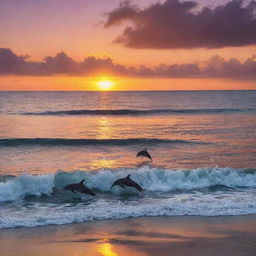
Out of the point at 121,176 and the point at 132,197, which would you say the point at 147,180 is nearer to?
the point at 121,176

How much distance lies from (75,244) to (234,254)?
409 centimetres

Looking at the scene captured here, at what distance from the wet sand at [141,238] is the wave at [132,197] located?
691 mm

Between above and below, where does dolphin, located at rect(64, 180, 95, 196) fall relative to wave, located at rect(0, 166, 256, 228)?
above

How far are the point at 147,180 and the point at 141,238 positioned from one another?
7.75 m

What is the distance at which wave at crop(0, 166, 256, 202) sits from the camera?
1775 centimetres

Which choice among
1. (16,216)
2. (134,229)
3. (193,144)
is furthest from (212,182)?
→ (193,144)

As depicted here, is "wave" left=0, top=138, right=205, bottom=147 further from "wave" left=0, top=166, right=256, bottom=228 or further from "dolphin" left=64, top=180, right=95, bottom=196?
"dolphin" left=64, top=180, right=95, bottom=196

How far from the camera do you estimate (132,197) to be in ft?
55.6

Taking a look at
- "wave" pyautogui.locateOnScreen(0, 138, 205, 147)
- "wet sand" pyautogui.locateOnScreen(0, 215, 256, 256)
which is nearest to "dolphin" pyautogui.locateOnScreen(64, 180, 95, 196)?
"wet sand" pyautogui.locateOnScreen(0, 215, 256, 256)

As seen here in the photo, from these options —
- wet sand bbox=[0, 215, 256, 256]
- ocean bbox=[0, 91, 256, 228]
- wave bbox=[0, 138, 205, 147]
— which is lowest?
wet sand bbox=[0, 215, 256, 256]

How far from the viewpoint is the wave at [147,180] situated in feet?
58.2

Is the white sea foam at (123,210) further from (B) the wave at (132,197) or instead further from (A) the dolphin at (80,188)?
(A) the dolphin at (80,188)

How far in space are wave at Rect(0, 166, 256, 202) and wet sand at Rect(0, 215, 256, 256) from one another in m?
5.00

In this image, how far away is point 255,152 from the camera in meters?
27.8
